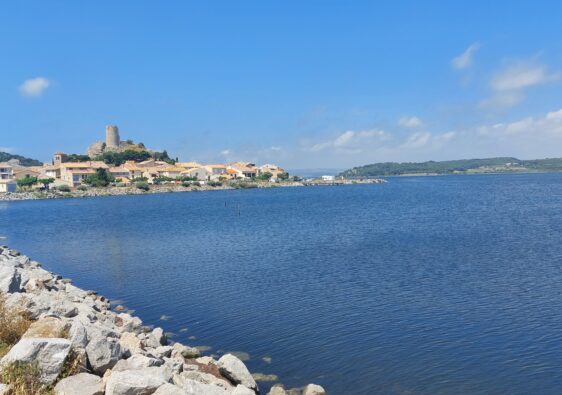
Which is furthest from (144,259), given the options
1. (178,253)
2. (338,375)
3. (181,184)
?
(181,184)

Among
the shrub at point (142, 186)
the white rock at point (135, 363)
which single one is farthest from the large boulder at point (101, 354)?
the shrub at point (142, 186)

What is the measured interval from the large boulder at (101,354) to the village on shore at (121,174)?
11787cm

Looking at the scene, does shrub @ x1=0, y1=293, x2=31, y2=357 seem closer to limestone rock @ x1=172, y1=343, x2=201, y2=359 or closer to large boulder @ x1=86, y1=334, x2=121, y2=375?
large boulder @ x1=86, y1=334, x2=121, y2=375

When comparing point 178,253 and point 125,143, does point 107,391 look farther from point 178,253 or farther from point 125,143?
point 125,143

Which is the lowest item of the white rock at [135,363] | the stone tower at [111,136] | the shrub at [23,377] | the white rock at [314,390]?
the white rock at [314,390]

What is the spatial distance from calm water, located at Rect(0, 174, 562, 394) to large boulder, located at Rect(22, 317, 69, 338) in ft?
20.9

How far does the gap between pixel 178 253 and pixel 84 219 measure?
3567 centimetres

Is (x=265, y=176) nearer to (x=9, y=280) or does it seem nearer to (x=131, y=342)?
(x=9, y=280)

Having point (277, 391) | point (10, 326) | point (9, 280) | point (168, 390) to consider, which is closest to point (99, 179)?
point (9, 280)

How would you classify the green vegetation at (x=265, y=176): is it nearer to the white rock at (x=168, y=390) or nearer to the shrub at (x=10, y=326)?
the shrub at (x=10, y=326)

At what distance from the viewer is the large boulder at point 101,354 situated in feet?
31.5

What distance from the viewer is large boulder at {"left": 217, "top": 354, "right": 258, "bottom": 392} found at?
1267 centimetres

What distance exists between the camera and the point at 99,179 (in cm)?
12888

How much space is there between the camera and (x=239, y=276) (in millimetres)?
26250
